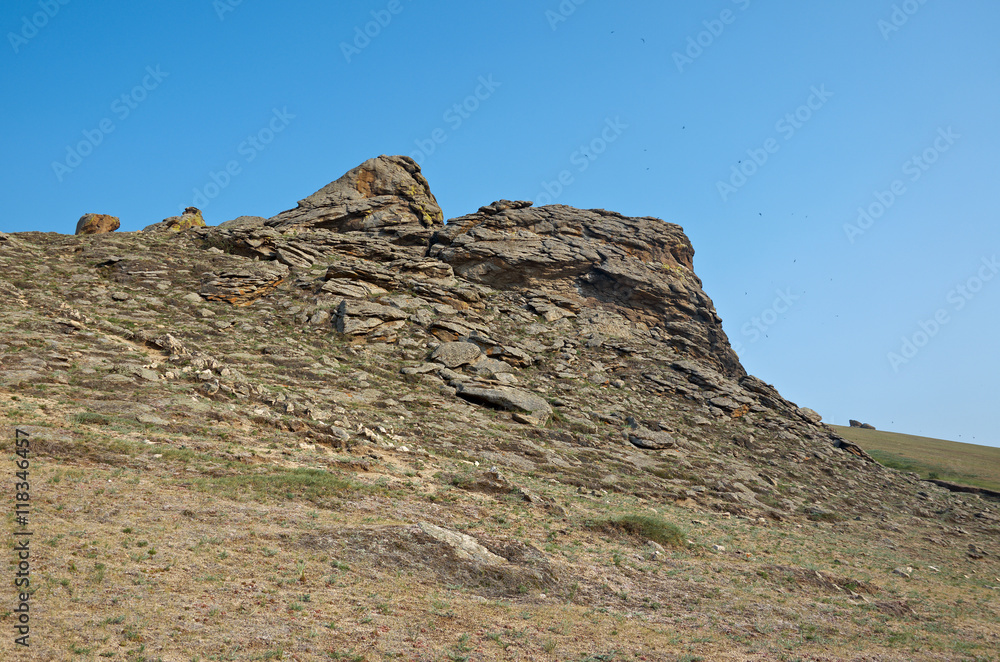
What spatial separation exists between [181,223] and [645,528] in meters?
47.3

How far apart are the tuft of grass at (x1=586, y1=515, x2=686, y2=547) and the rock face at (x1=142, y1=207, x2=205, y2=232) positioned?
42.8m

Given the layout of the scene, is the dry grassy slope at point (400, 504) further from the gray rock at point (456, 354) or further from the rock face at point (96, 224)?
the rock face at point (96, 224)

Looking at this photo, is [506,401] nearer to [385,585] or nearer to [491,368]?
[491,368]

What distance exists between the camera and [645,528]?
19.2 m

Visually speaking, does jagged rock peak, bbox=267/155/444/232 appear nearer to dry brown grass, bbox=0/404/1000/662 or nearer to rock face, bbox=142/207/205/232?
rock face, bbox=142/207/205/232

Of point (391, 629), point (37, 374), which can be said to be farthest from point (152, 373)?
point (391, 629)

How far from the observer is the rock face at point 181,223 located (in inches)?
1860

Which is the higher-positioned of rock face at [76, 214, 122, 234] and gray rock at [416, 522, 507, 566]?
rock face at [76, 214, 122, 234]

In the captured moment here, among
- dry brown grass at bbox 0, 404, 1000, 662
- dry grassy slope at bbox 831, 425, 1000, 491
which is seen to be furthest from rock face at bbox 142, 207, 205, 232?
dry grassy slope at bbox 831, 425, 1000, 491

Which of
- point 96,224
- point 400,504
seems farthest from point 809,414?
point 96,224

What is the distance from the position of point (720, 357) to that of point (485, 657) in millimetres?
45809

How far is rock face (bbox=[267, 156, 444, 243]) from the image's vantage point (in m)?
48.8

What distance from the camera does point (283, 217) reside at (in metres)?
49.3

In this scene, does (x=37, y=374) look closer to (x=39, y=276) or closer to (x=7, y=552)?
(x=7, y=552)
